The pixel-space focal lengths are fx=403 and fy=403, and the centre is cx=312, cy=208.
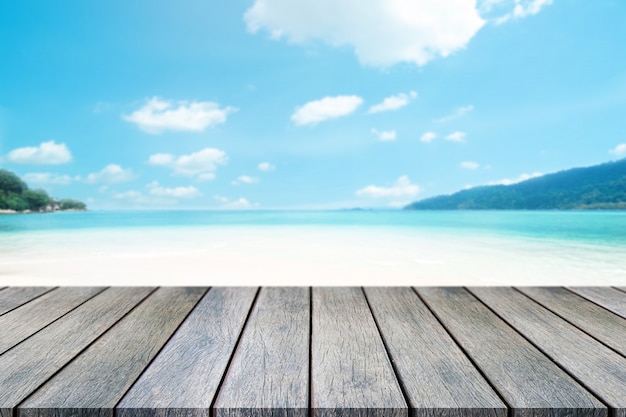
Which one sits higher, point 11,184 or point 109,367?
point 11,184

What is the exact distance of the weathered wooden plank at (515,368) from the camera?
0.63 metres

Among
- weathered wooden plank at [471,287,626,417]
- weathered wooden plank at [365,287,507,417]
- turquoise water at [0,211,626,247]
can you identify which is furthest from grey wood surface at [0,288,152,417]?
turquoise water at [0,211,626,247]

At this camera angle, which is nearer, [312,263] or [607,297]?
[607,297]

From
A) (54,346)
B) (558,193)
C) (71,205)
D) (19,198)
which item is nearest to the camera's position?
(54,346)

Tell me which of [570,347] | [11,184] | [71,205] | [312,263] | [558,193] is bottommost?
[312,263]

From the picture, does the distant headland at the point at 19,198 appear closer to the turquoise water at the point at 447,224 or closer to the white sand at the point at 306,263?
the turquoise water at the point at 447,224

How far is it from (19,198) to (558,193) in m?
20.8

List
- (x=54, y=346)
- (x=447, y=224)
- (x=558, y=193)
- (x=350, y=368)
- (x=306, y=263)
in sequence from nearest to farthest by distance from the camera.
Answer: (x=350, y=368) < (x=54, y=346) < (x=306, y=263) < (x=447, y=224) < (x=558, y=193)

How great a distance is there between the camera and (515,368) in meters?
0.76

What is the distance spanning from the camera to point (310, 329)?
992 mm

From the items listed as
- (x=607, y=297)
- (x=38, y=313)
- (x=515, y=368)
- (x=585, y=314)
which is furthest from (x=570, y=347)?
(x=38, y=313)

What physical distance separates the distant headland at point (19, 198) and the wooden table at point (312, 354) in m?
14.5

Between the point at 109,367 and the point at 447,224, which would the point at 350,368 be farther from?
the point at 447,224

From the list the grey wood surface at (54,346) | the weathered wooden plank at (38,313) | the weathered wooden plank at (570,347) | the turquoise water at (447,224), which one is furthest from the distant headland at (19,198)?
the weathered wooden plank at (570,347)
